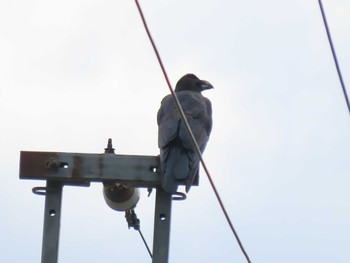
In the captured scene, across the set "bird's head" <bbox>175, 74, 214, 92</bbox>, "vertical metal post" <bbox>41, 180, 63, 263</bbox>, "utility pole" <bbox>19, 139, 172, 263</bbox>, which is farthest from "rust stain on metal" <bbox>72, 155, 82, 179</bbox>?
"bird's head" <bbox>175, 74, 214, 92</bbox>

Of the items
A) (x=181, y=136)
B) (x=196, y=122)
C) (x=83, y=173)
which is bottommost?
(x=83, y=173)

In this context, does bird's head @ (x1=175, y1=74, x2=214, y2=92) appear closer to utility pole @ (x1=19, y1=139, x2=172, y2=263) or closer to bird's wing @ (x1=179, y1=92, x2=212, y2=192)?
bird's wing @ (x1=179, y1=92, x2=212, y2=192)

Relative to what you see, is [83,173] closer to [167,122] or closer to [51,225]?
[51,225]

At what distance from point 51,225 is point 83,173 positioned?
0.36m

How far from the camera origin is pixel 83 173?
6.55 metres

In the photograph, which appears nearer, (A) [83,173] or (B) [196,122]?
(A) [83,173]

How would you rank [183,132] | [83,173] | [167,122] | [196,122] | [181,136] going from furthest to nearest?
[196,122] → [167,122] → [183,132] → [181,136] → [83,173]

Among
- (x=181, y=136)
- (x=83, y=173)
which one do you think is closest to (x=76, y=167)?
(x=83, y=173)

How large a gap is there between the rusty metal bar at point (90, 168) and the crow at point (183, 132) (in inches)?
4.7

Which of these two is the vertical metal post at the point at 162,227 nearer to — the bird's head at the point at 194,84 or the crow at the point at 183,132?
the crow at the point at 183,132

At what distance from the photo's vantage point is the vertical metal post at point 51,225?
640 centimetres

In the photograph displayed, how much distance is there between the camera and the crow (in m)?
7.16

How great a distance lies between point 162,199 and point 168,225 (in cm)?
20

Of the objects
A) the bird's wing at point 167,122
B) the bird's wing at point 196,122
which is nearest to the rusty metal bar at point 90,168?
the bird's wing at point 196,122
